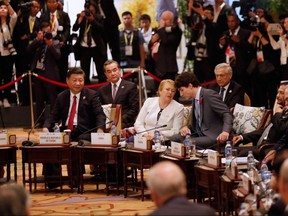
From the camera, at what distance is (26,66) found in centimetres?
1407

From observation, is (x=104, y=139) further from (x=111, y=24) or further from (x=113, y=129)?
(x=111, y=24)

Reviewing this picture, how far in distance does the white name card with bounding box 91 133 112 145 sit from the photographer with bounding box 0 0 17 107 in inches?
185

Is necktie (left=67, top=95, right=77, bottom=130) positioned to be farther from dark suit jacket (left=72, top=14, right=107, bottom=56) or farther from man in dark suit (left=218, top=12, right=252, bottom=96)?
man in dark suit (left=218, top=12, right=252, bottom=96)

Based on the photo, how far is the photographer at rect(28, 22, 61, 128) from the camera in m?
13.2

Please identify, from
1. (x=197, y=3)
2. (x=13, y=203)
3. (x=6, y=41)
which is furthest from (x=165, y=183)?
(x=197, y=3)

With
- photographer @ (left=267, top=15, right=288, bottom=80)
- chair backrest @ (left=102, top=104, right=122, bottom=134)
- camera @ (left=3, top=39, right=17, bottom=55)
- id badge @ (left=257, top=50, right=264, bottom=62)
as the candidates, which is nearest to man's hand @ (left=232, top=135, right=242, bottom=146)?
chair backrest @ (left=102, top=104, right=122, bottom=134)

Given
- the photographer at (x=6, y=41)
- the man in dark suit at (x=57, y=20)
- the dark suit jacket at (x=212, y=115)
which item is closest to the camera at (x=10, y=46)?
the photographer at (x=6, y=41)

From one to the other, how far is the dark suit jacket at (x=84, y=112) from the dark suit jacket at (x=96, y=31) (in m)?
3.63

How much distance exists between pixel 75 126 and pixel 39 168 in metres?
1.24

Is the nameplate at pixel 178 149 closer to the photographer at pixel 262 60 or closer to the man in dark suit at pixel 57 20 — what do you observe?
the photographer at pixel 262 60

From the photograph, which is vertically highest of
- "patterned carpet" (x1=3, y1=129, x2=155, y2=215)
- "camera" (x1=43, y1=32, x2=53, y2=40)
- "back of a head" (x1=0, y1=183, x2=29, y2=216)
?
"camera" (x1=43, y1=32, x2=53, y2=40)

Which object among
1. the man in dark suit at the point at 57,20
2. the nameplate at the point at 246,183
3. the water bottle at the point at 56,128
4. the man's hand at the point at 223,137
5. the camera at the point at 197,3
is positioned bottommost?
the nameplate at the point at 246,183

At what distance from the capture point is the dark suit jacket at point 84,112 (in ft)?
32.7

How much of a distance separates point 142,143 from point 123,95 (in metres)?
1.74
